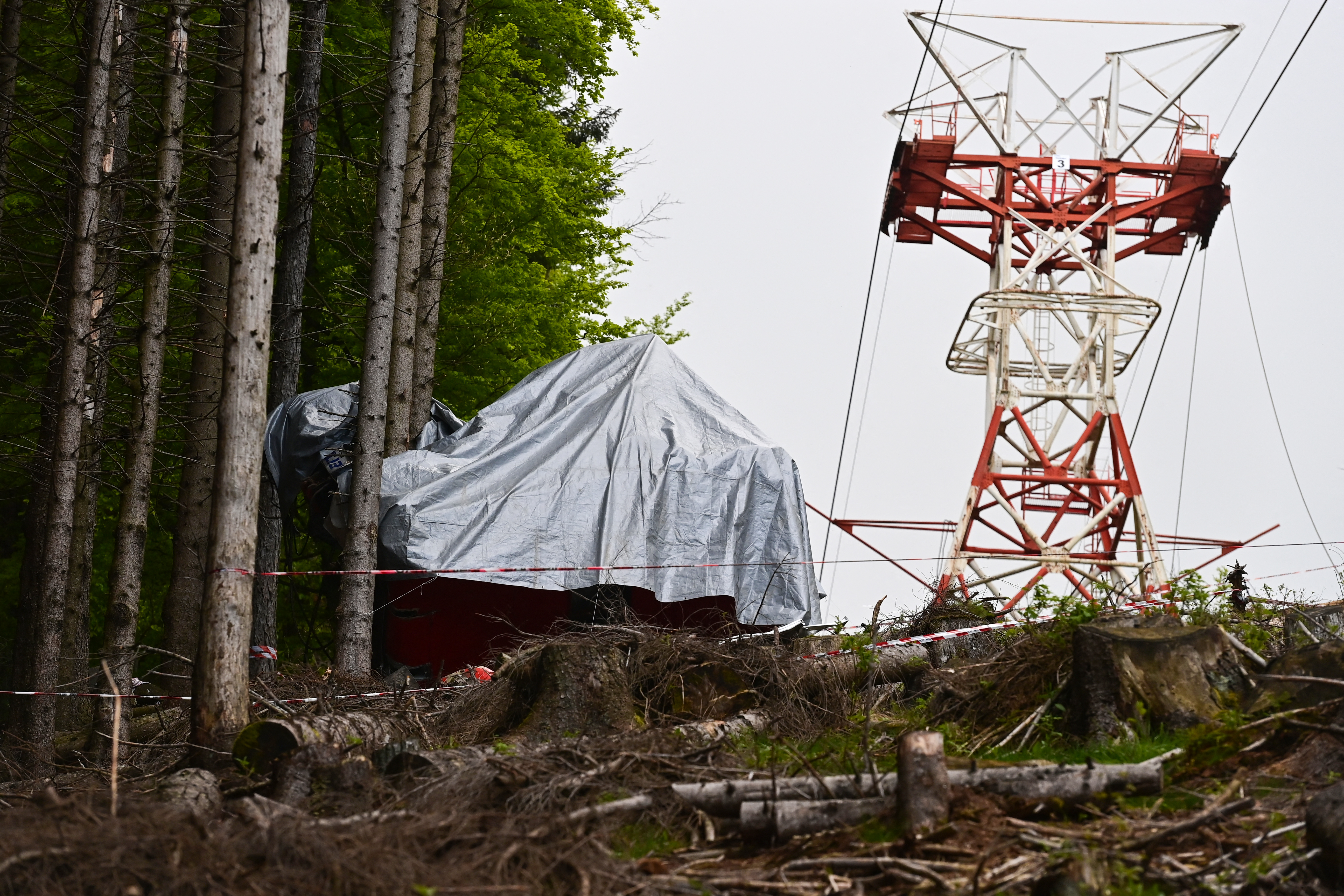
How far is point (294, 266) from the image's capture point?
16.8 meters

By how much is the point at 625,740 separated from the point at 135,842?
280 cm

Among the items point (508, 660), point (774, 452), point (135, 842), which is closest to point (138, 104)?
point (774, 452)

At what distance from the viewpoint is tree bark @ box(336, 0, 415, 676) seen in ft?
39.9

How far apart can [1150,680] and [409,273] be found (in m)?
9.64

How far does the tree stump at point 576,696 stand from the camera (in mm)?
8031

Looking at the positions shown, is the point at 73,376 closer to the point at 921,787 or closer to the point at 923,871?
the point at 921,787

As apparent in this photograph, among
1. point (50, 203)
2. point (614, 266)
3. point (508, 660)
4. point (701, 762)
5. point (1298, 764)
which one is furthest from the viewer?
point (614, 266)

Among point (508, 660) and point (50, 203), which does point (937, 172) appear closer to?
point (50, 203)

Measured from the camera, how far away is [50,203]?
46.8 feet

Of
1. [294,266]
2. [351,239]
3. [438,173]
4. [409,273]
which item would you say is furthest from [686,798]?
[351,239]

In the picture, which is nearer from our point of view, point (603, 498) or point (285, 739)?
point (285, 739)

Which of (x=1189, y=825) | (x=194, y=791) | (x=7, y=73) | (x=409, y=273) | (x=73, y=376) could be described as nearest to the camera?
(x=1189, y=825)

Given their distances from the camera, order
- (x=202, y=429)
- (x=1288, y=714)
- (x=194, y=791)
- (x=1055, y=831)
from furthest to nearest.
Answer: (x=202, y=429)
(x=194, y=791)
(x=1288, y=714)
(x=1055, y=831)

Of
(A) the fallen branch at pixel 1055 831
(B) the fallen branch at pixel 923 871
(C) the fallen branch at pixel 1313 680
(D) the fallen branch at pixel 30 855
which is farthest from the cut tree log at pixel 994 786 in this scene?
(D) the fallen branch at pixel 30 855
